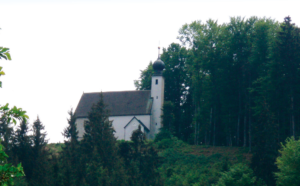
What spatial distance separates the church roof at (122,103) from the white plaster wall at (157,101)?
889mm

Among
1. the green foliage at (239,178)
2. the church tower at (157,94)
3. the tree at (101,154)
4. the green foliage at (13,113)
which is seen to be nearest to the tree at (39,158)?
the tree at (101,154)

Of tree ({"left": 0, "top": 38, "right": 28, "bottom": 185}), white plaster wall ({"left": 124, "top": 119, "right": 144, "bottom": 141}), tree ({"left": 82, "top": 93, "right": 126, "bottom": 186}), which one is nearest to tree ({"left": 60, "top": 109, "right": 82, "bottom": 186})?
tree ({"left": 82, "top": 93, "right": 126, "bottom": 186})

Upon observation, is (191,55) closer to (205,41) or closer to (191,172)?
(205,41)

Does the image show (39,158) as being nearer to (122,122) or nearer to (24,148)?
(24,148)

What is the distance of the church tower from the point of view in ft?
186

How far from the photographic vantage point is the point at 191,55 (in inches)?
2143

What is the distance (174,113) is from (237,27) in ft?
59.1

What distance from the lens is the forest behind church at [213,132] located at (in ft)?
102

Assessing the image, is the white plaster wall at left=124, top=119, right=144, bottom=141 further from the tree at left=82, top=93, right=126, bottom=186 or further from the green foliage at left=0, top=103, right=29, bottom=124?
the green foliage at left=0, top=103, right=29, bottom=124

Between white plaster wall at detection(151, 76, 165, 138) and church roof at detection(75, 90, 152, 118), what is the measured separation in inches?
35.0

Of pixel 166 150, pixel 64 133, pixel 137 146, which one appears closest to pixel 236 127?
pixel 166 150

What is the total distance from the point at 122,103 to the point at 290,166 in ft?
117

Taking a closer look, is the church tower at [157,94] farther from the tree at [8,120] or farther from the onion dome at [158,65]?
the tree at [8,120]

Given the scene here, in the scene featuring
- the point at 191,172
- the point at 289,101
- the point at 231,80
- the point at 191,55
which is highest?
the point at 191,55
